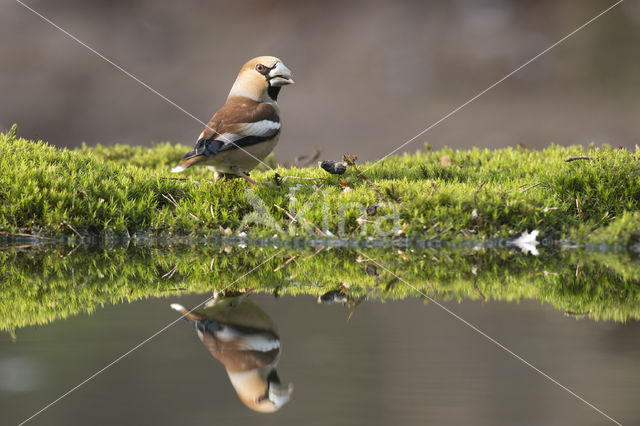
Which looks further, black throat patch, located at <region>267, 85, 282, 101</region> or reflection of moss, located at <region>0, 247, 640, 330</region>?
black throat patch, located at <region>267, 85, 282, 101</region>

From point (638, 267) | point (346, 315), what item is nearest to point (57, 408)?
point (346, 315)

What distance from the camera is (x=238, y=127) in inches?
314

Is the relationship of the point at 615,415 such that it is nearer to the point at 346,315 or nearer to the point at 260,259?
the point at 346,315

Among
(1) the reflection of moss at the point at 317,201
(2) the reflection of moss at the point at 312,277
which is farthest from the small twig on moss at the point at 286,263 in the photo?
(1) the reflection of moss at the point at 317,201

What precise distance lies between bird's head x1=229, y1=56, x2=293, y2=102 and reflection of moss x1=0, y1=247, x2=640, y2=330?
2687mm

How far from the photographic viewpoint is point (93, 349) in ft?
11.4

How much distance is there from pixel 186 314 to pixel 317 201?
3795 mm

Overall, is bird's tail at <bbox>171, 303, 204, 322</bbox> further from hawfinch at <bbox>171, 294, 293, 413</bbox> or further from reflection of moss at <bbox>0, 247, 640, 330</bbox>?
reflection of moss at <bbox>0, 247, 640, 330</bbox>

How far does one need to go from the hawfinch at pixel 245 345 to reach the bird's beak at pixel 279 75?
4453 millimetres

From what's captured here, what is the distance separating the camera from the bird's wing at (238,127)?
25.5 ft

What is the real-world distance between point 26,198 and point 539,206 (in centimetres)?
541

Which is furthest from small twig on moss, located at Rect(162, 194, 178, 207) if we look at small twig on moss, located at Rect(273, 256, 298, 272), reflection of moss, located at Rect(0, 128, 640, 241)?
small twig on moss, located at Rect(273, 256, 298, 272)

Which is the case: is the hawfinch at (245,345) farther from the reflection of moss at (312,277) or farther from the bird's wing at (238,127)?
the bird's wing at (238,127)

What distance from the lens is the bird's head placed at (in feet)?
28.3
